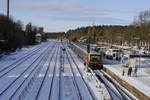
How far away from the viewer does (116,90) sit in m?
28.9

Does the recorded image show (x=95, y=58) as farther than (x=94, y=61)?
Yes

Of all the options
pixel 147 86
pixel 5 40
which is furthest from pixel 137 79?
pixel 5 40

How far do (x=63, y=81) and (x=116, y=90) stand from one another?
20.2 feet

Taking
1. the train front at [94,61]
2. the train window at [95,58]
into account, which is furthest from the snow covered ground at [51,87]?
the train window at [95,58]

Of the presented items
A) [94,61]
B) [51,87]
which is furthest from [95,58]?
[51,87]

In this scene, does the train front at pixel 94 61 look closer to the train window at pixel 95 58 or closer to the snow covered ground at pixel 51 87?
the train window at pixel 95 58

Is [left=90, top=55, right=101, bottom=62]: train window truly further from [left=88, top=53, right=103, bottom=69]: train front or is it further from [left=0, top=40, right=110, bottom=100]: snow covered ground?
[left=0, top=40, right=110, bottom=100]: snow covered ground

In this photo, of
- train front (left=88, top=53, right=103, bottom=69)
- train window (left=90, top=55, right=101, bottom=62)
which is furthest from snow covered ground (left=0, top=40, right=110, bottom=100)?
train window (left=90, top=55, right=101, bottom=62)

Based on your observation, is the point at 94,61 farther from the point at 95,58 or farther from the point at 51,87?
the point at 51,87

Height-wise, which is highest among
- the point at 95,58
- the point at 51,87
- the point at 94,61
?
the point at 95,58

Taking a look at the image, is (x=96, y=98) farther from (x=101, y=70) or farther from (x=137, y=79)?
(x=101, y=70)

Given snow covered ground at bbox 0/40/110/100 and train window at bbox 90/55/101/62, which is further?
train window at bbox 90/55/101/62

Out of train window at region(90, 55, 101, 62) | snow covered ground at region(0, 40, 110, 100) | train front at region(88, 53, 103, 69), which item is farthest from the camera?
train window at region(90, 55, 101, 62)

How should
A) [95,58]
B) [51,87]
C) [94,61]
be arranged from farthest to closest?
[95,58] < [94,61] < [51,87]
